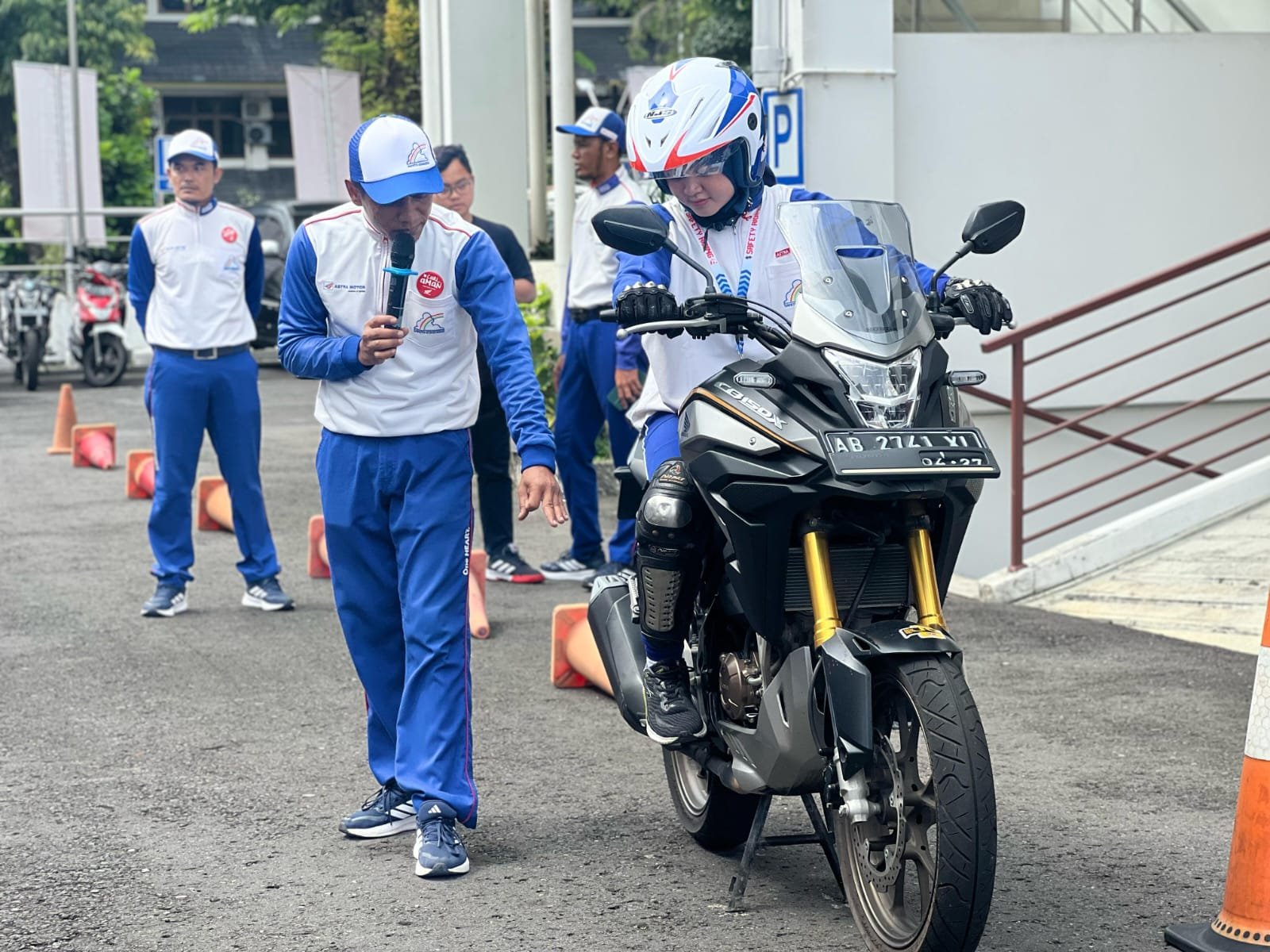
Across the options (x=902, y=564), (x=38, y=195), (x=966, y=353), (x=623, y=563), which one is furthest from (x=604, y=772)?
(x=38, y=195)

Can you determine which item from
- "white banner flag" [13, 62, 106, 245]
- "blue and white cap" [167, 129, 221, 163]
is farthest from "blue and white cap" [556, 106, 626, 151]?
"white banner flag" [13, 62, 106, 245]

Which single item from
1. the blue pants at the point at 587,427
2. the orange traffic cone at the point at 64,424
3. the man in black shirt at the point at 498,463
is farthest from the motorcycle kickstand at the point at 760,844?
the orange traffic cone at the point at 64,424

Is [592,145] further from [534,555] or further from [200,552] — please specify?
[200,552]

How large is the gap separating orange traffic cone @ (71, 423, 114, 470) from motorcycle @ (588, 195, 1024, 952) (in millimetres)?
10946

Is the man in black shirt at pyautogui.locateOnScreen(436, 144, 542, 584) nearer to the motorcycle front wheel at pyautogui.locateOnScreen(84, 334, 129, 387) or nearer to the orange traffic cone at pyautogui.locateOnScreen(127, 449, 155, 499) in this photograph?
the orange traffic cone at pyautogui.locateOnScreen(127, 449, 155, 499)

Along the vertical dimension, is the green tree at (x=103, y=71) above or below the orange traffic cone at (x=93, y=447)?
above

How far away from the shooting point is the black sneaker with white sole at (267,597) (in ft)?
29.8

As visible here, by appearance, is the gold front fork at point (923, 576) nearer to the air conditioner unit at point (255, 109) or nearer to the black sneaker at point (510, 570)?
the black sneaker at point (510, 570)

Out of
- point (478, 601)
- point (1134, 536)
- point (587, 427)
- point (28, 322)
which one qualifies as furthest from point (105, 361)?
point (1134, 536)

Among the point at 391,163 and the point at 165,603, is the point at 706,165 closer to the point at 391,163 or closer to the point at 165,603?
the point at 391,163

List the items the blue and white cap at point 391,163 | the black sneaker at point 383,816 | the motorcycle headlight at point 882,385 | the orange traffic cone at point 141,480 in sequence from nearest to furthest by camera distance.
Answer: the motorcycle headlight at point 882,385 → the blue and white cap at point 391,163 → the black sneaker at point 383,816 → the orange traffic cone at point 141,480

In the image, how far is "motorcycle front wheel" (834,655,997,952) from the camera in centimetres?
397

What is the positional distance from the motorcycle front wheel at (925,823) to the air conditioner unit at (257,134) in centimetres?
5054

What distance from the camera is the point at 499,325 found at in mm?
5273
